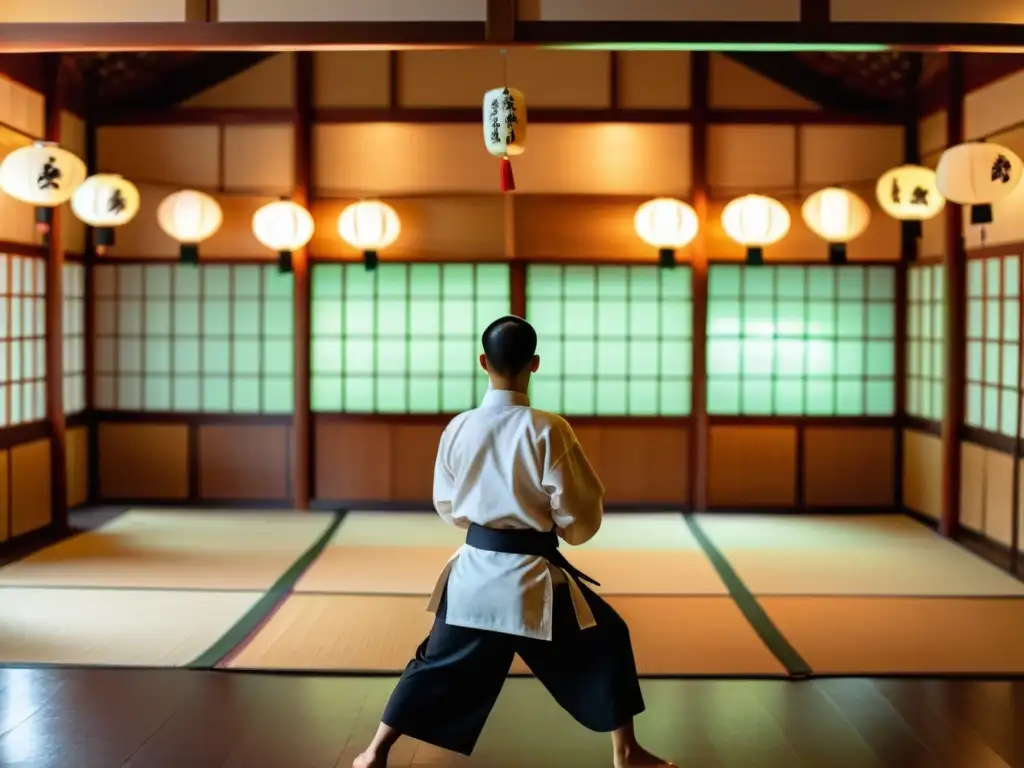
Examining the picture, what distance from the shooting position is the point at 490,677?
3.03 meters

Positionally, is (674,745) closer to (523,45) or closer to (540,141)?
(523,45)

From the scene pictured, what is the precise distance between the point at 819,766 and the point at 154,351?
6.13m

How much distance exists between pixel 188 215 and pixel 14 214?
1140mm

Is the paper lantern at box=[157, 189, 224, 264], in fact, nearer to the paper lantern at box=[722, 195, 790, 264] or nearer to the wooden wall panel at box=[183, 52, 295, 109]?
the wooden wall panel at box=[183, 52, 295, 109]

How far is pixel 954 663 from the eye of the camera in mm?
4379

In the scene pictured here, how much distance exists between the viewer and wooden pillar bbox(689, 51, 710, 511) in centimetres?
783

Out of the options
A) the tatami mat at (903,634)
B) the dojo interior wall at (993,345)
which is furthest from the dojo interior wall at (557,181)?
the tatami mat at (903,634)

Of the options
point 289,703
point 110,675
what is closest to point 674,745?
point 289,703

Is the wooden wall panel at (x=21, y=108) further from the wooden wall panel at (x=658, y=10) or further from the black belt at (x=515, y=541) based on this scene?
the black belt at (x=515, y=541)

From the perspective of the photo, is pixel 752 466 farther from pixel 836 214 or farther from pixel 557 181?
pixel 557 181

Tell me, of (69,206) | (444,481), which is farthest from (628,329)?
(444,481)

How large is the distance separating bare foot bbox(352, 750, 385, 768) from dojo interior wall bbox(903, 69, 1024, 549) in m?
4.37

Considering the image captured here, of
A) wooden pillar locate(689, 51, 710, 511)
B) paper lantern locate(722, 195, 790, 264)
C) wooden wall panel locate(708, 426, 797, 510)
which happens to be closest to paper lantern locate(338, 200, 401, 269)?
wooden pillar locate(689, 51, 710, 511)

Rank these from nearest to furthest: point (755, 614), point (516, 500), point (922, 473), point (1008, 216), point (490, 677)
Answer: point (516, 500) → point (490, 677) → point (755, 614) → point (1008, 216) → point (922, 473)
